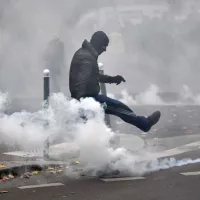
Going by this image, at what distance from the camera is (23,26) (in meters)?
17.8

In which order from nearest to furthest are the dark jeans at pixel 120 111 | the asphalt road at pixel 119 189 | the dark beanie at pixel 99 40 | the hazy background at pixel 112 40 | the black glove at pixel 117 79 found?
the asphalt road at pixel 119 189, the dark jeans at pixel 120 111, the dark beanie at pixel 99 40, the black glove at pixel 117 79, the hazy background at pixel 112 40

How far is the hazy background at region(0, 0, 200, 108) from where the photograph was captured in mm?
17562

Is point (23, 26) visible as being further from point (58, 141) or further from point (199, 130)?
point (58, 141)

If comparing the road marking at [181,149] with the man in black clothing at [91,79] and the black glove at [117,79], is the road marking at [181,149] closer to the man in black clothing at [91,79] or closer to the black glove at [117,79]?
the man in black clothing at [91,79]

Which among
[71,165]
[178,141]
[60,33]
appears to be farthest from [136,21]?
[71,165]

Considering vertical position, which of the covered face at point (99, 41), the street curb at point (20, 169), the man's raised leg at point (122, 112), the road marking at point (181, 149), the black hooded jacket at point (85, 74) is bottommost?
the street curb at point (20, 169)

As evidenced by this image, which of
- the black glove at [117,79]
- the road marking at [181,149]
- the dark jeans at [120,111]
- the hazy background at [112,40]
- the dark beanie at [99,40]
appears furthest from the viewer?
the hazy background at [112,40]

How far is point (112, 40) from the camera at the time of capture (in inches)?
795

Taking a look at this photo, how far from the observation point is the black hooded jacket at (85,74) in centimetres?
568

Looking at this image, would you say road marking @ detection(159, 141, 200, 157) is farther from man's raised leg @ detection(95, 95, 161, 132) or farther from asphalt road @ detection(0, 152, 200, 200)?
asphalt road @ detection(0, 152, 200, 200)

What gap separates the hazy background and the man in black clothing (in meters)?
10.4

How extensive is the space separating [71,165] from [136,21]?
13.6 m

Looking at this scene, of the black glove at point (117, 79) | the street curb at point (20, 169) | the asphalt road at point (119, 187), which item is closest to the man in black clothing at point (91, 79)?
the black glove at point (117, 79)

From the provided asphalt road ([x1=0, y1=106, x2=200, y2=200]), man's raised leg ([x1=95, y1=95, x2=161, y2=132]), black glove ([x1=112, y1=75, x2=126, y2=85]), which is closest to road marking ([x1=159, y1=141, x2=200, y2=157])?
asphalt road ([x1=0, y1=106, x2=200, y2=200])
